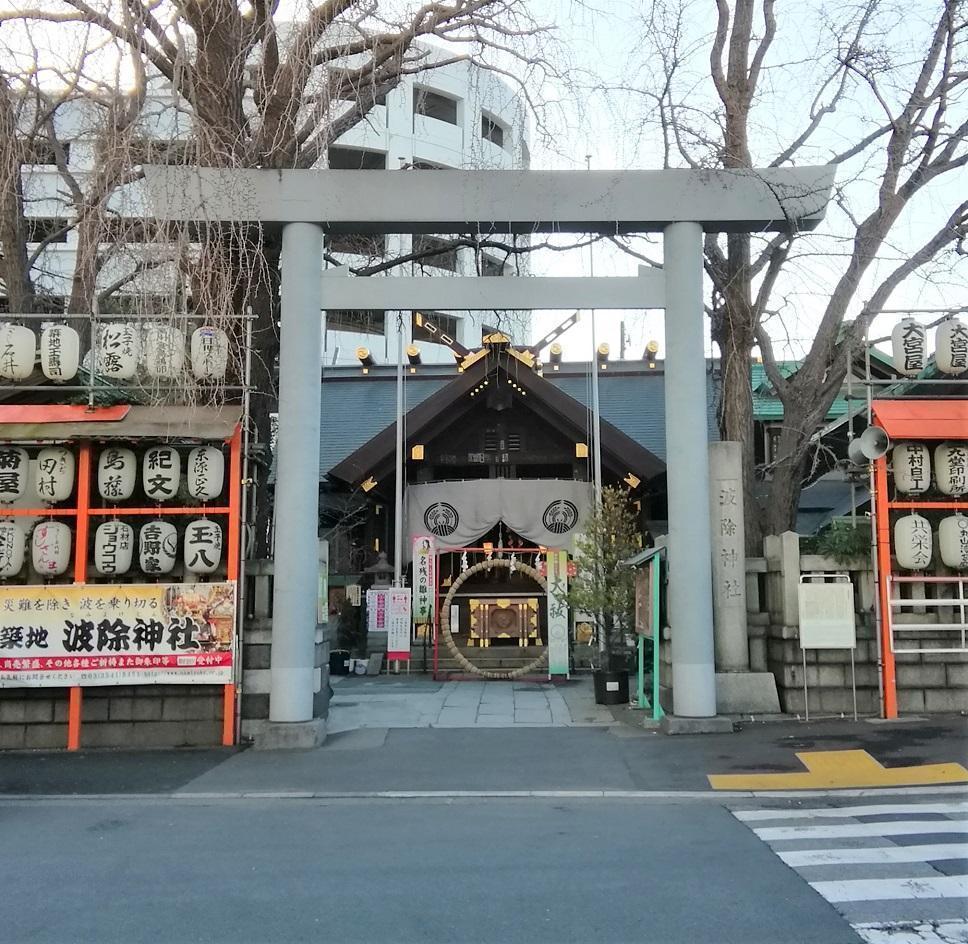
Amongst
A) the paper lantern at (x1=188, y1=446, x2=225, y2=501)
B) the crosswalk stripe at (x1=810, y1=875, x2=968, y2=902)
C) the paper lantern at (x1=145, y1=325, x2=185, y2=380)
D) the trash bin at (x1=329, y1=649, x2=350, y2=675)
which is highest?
the paper lantern at (x1=145, y1=325, x2=185, y2=380)

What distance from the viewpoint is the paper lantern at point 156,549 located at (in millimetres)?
10391

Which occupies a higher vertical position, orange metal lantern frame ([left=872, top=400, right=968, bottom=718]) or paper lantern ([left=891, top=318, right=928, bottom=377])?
paper lantern ([left=891, top=318, right=928, bottom=377])

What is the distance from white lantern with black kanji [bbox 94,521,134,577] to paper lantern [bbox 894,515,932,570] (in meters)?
9.02

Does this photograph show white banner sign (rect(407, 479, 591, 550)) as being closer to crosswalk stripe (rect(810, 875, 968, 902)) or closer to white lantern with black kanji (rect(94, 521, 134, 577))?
white lantern with black kanji (rect(94, 521, 134, 577))

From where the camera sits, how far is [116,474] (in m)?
10.5

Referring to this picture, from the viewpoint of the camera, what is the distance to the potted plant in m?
13.2

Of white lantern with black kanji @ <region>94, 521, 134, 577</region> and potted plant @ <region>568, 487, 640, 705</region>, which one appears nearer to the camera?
white lantern with black kanji @ <region>94, 521, 134, 577</region>

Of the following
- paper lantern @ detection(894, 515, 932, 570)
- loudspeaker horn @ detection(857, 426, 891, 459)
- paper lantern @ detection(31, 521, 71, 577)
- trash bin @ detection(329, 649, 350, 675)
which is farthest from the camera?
trash bin @ detection(329, 649, 350, 675)

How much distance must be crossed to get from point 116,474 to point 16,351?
5.99ft

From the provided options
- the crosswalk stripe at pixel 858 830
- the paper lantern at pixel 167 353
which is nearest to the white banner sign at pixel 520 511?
the paper lantern at pixel 167 353

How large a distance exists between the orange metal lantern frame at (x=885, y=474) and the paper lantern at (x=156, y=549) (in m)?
8.30

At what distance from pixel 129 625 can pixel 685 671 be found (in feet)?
20.6

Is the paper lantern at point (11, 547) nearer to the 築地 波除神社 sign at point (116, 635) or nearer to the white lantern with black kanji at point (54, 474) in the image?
the 築地 波除神社 sign at point (116, 635)

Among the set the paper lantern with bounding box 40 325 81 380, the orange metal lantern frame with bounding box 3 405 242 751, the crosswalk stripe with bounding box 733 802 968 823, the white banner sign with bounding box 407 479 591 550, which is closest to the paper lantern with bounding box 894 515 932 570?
the crosswalk stripe with bounding box 733 802 968 823
